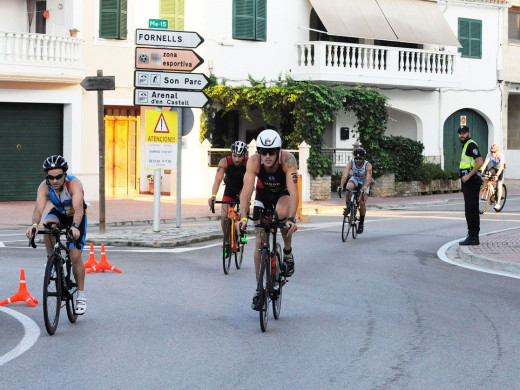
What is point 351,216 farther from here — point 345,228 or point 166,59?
point 166,59

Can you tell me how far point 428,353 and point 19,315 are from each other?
4259mm

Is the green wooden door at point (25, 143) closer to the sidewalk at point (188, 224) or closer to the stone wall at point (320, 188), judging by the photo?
the sidewalk at point (188, 224)

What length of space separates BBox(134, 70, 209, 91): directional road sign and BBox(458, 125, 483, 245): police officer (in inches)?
211

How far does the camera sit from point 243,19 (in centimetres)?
3259

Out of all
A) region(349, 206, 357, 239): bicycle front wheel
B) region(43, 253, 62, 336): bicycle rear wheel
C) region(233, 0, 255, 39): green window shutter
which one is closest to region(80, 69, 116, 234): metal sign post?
region(349, 206, 357, 239): bicycle front wheel

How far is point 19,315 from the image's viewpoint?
10.3 meters

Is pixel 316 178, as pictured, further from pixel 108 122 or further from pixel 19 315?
pixel 19 315

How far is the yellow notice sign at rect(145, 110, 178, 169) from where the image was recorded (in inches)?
768

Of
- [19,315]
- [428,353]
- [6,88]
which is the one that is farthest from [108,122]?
[428,353]

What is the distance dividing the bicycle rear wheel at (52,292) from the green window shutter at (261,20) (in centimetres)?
2417

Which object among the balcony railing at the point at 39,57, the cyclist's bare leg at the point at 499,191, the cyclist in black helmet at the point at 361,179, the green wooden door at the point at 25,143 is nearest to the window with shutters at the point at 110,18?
the balcony railing at the point at 39,57

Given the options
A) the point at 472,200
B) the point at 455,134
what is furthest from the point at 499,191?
the point at 455,134

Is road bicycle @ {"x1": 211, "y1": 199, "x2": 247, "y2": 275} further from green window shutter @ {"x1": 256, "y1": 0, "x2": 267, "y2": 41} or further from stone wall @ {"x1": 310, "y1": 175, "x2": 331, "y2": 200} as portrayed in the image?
green window shutter @ {"x1": 256, "y1": 0, "x2": 267, "y2": 41}

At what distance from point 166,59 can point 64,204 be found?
971 cm
